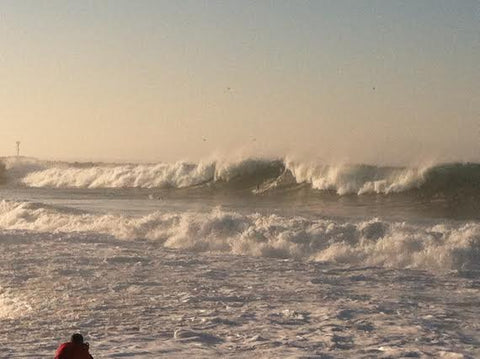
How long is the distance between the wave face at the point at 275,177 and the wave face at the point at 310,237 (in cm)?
1229

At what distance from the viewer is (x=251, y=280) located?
13.1 meters

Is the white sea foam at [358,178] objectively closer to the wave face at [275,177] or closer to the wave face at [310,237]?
the wave face at [275,177]

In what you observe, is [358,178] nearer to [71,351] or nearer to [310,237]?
[310,237]

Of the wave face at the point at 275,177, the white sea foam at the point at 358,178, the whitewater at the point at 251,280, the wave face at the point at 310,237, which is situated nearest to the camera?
the whitewater at the point at 251,280

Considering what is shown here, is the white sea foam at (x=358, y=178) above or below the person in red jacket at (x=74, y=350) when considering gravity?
above

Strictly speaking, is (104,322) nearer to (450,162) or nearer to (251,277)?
(251,277)

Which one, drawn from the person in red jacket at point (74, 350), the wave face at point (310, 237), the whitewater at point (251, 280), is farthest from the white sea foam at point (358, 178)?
the person in red jacket at point (74, 350)

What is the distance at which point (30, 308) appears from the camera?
10695 mm

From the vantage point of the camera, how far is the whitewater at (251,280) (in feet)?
29.0

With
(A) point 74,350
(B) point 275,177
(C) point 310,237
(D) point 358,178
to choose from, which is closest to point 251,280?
(C) point 310,237

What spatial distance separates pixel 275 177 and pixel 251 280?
26276 millimetres

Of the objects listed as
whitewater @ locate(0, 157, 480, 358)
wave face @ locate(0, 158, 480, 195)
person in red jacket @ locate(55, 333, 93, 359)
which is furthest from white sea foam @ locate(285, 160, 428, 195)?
person in red jacket @ locate(55, 333, 93, 359)

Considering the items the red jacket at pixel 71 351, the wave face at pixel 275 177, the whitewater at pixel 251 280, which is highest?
the wave face at pixel 275 177

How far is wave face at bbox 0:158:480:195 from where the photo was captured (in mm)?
31688
